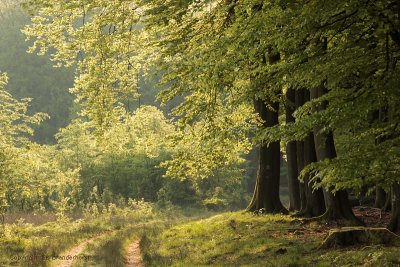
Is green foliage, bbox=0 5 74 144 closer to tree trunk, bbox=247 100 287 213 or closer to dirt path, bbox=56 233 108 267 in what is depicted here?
dirt path, bbox=56 233 108 267

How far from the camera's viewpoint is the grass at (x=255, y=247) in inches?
409

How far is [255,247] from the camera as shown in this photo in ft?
45.9

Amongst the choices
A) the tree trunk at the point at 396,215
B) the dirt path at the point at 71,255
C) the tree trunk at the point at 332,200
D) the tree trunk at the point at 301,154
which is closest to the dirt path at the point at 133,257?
the dirt path at the point at 71,255

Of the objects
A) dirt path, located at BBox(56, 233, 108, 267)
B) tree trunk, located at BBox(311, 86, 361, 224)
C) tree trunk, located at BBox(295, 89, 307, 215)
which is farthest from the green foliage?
tree trunk, located at BBox(311, 86, 361, 224)

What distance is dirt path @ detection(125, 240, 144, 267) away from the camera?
15.1m

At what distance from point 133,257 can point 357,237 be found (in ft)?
26.0

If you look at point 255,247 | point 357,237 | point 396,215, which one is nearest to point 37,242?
point 255,247

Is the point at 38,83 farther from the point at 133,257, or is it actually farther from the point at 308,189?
the point at 308,189

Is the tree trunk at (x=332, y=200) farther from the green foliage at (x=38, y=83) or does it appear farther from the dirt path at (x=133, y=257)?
the green foliage at (x=38, y=83)

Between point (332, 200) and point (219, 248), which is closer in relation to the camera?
point (219, 248)

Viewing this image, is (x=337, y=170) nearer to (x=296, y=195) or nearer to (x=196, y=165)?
(x=196, y=165)

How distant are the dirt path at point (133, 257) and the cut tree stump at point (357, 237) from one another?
5655 millimetres

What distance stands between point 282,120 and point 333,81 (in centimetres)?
1845

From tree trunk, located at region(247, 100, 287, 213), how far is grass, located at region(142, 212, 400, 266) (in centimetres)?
103
